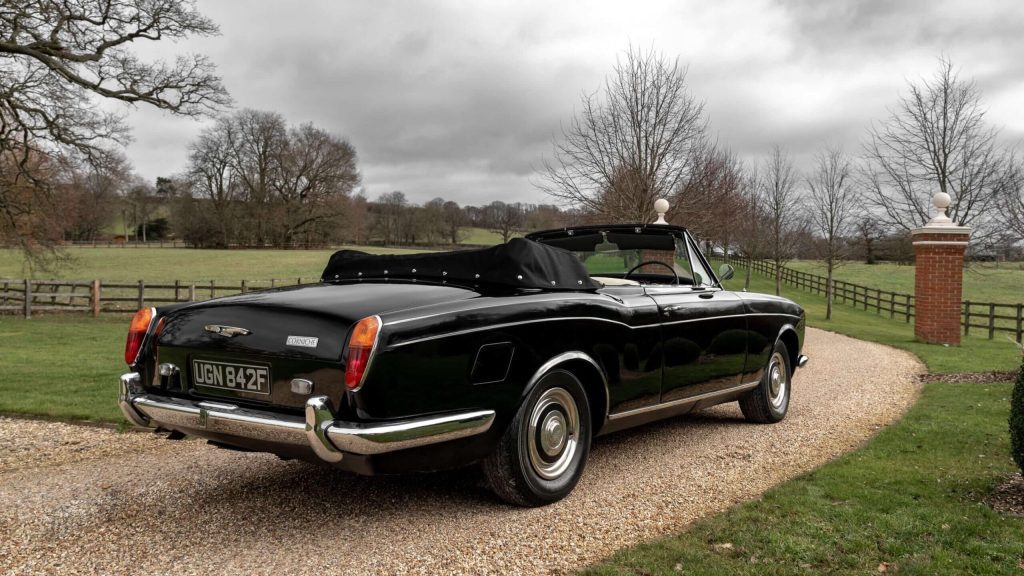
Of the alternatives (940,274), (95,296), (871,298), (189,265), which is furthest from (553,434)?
(189,265)

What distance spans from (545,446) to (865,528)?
1.59m

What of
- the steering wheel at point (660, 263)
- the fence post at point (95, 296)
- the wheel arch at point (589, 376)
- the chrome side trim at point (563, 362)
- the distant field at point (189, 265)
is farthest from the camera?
the distant field at point (189, 265)

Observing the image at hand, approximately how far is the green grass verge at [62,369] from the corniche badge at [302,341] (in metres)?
4.16

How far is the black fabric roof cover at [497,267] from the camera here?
379 cm

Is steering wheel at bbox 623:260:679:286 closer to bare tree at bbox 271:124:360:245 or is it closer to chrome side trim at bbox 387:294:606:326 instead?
chrome side trim at bbox 387:294:606:326

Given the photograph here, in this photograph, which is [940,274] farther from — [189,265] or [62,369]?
[189,265]

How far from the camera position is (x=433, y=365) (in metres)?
3.10

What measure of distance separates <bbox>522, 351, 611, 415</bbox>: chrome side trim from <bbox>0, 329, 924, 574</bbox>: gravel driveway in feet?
1.82

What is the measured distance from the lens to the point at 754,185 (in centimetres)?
3212

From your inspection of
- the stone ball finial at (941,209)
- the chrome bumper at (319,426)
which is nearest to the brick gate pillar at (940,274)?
the stone ball finial at (941,209)

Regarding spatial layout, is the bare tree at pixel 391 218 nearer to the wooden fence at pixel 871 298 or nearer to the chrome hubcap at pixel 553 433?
the wooden fence at pixel 871 298

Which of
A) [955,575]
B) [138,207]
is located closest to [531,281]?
→ [955,575]

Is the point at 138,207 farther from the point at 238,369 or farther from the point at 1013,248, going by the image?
the point at 238,369

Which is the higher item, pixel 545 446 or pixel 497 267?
pixel 497 267
